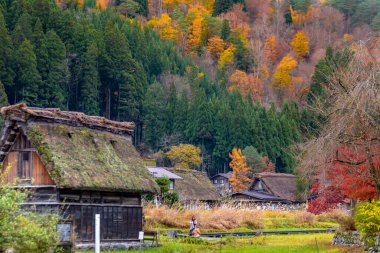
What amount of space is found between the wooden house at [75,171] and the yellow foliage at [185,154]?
180ft

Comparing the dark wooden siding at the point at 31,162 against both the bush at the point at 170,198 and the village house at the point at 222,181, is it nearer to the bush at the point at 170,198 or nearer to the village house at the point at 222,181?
the bush at the point at 170,198

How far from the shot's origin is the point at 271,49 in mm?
167000

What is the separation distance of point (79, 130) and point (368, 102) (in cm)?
1222

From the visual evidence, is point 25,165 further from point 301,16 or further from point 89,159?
point 301,16

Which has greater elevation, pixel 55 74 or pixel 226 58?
pixel 226 58

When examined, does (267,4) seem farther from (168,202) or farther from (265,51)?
(168,202)

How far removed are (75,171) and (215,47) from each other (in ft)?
405

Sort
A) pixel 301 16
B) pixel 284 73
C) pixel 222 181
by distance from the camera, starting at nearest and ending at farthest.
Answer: pixel 222 181 < pixel 284 73 < pixel 301 16

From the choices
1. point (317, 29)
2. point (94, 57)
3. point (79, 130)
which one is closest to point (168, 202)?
point (79, 130)

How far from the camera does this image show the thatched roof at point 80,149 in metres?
27.4

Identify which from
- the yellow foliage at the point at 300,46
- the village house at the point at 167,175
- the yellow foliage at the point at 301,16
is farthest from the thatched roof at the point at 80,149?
the yellow foliage at the point at 301,16

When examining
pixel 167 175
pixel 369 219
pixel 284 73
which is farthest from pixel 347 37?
pixel 369 219

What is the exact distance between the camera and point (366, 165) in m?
29.1

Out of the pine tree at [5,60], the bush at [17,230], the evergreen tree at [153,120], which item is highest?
the pine tree at [5,60]
